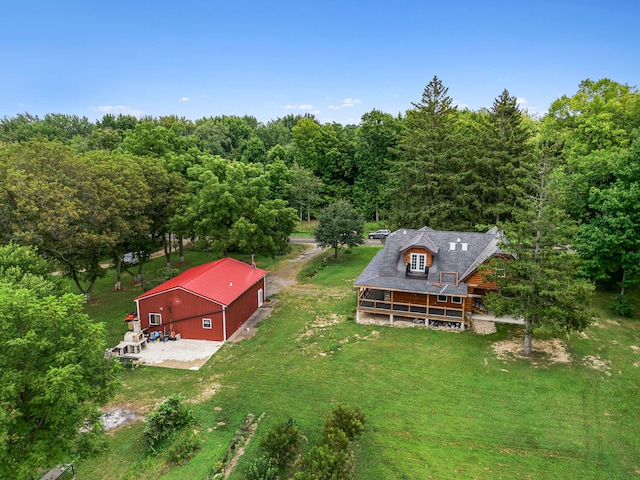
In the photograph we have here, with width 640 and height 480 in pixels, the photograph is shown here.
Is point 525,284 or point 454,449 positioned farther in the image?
point 525,284

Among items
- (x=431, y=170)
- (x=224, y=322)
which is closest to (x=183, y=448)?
(x=224, y=322)

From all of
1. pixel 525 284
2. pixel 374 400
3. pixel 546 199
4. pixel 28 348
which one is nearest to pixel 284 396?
pixel 374 400

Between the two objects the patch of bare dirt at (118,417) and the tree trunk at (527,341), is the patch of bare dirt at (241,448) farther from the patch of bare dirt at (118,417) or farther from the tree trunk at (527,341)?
the tree trunk at (527,341)

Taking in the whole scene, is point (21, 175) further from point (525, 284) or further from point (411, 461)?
point (525, 284)

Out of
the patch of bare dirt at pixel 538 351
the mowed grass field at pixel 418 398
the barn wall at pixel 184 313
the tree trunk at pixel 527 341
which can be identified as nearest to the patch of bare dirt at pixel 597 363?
the mowed grass field at pixel 418 398

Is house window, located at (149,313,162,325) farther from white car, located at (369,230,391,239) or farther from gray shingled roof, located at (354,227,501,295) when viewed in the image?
white car, located at (369,230,391,239)

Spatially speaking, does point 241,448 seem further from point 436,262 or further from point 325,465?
point 436,262

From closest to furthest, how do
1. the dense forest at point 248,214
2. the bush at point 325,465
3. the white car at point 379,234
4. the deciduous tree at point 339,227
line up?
the dense forest at point 248,214, the bush at point 325,465, the deciduous tree at point 339,227, the white car at point 379,234
